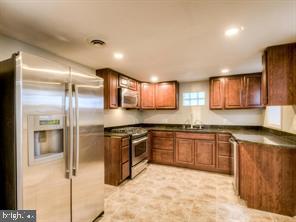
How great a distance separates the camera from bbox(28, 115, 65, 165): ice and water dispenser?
4.63 feet

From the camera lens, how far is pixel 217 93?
4219mm

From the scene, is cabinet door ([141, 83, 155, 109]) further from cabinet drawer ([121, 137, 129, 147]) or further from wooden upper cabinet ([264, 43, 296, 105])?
wooden upper cabinet ([264, 43, 296, 105])

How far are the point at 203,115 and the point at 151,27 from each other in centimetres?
347

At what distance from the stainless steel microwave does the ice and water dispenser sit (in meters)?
2.07

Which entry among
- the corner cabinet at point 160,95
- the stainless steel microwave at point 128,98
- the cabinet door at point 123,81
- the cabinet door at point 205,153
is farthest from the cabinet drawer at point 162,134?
the cabinet door at point 123,81

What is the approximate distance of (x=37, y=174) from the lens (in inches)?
57.1

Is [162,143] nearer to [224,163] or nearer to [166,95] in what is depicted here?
[166,95]

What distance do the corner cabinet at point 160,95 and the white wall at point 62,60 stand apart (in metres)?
0.53

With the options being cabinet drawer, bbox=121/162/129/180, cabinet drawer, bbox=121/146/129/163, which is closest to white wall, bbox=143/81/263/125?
cabinet drawer, bbox=121/146/129/163

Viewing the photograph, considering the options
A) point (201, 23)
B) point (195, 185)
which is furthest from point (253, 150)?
point (201, 23)

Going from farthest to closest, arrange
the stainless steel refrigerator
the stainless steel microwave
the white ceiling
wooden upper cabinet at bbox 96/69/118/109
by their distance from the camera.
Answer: the stainless steel microwave < wooden upper cabinet at bbox 96/69/118/109 < the white ceiling < the stainless steel refrigerator

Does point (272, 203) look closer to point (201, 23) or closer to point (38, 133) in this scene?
point (201, 23)

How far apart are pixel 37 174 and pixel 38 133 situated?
359 mm

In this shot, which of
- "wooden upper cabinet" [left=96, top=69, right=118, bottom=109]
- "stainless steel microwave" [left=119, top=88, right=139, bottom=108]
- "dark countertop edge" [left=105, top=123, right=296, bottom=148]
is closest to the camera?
"dark countertop edge" [left=105, top=123, right=296, bottom=148]
